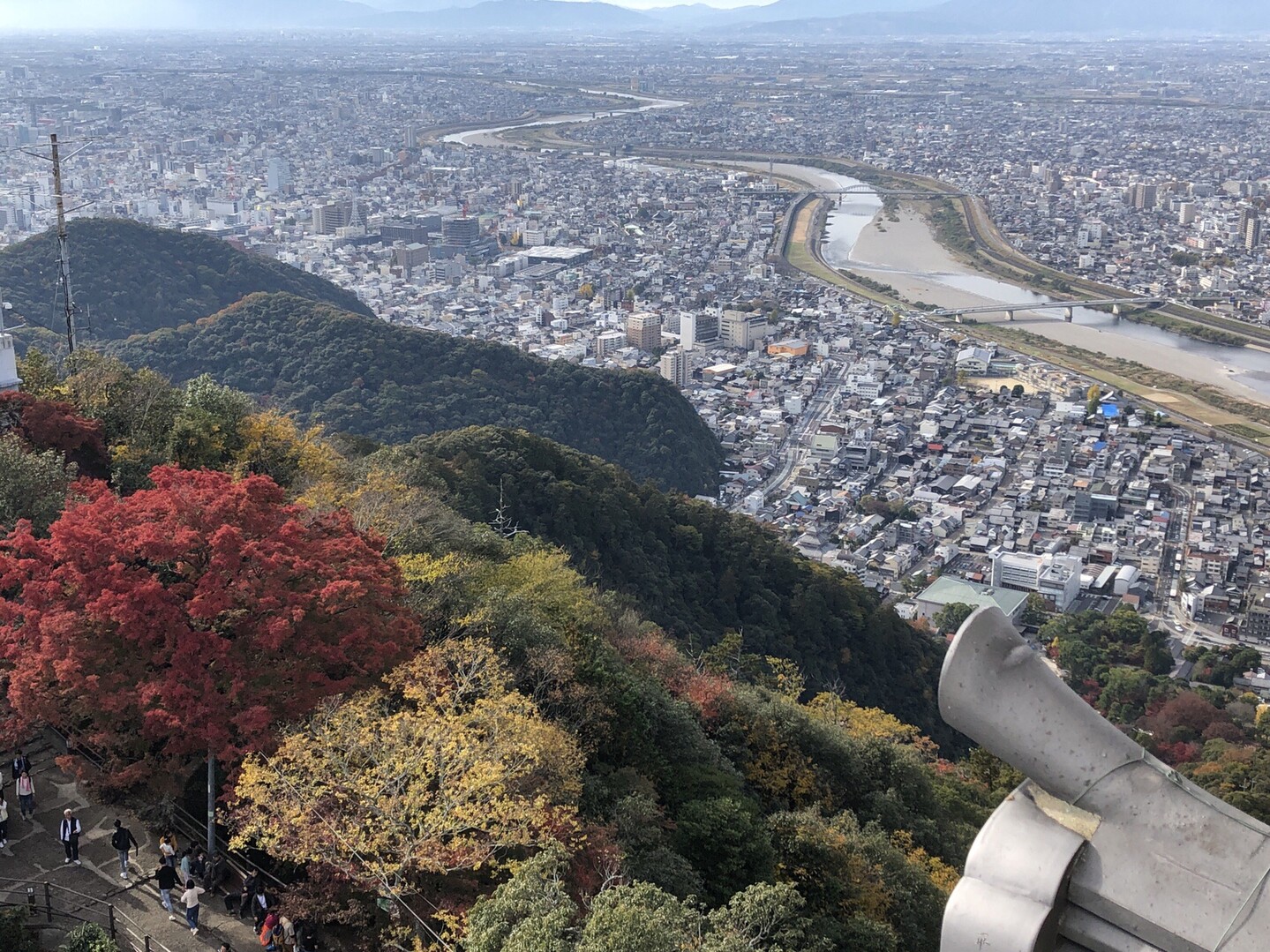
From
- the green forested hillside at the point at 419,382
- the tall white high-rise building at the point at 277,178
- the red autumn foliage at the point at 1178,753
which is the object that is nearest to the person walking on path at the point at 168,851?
the red autumn foliage at the point at 1178,753

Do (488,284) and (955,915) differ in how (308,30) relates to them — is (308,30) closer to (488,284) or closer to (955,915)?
(488,284)

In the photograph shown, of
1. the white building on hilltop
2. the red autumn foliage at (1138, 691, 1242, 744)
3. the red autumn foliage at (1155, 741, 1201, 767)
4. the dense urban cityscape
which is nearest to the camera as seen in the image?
the red autumn foliage at (1155, 741, 1201, 767)

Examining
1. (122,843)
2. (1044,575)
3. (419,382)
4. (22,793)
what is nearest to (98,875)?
(122,843)

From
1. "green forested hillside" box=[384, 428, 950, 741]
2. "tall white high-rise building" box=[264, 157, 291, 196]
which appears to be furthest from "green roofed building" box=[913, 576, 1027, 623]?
"tall white high-rise building" box=[264, 157, 291, 196]

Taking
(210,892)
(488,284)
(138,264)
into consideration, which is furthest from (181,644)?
(488,284)

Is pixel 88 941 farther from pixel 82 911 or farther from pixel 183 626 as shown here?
pixel 183 626

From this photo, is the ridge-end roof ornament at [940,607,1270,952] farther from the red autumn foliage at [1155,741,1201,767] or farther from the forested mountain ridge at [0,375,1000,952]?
the red autumn foliage at [1155,741,1201,767]
